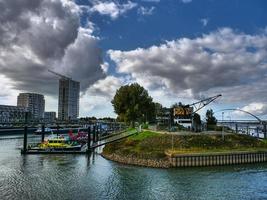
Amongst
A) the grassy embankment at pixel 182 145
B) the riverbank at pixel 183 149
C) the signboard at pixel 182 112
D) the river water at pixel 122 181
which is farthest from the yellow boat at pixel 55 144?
the signboard at pixel 182 112

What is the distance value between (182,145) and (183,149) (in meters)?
2.95

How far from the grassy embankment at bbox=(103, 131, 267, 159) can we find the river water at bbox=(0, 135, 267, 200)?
733cm

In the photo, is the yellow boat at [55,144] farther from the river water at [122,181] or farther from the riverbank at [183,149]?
the river water at [122,181]

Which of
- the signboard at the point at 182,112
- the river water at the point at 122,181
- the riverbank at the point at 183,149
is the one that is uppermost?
the signboard at the point at 182,112

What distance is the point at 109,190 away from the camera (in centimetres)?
5572

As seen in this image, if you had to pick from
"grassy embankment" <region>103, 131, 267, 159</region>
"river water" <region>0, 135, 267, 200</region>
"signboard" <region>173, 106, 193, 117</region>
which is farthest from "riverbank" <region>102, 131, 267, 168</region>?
"signboard" <region>173, 106, 193, 117</region>

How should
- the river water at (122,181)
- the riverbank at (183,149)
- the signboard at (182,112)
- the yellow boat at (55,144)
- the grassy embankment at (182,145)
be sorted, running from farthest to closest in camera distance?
the signboard at (182,112)
the yellow boat at (55,144)
the grassy embankment at (182,145)
the riverbank at (183,149)
the river water at (122,181)

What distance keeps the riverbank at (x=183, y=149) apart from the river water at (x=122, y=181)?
11.7 feet

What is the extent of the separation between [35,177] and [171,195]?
27.9m

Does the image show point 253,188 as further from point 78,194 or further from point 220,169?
point 78,194

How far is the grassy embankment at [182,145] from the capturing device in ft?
276

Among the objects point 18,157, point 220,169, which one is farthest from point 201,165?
point 18,157

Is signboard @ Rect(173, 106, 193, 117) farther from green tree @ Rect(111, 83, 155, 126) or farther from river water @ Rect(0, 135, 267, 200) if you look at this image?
river water @ Rect(0, 135, 267, 200)

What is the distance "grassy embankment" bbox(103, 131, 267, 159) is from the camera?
8418cm
